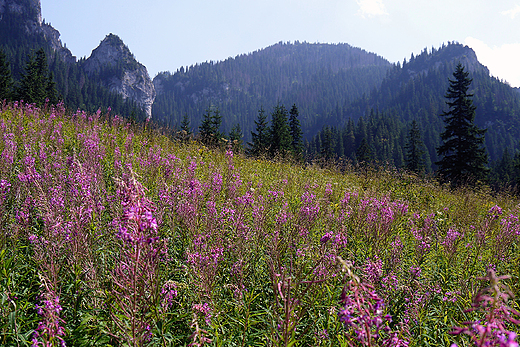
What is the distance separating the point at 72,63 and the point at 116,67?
2687cm

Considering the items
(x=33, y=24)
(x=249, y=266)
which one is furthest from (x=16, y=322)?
(x=33, y=24)

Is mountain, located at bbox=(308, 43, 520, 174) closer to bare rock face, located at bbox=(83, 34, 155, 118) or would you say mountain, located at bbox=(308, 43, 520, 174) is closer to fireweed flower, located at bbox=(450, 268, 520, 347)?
fireweed flower, located at bbox=(450, 268, 520, 347)

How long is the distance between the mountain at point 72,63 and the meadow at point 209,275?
370ft

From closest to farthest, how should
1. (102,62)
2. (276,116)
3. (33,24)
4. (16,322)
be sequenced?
(16,322) < (276,116) < (33,24) < (102,62)

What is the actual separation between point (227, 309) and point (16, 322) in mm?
1809

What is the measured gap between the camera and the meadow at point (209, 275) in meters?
1.44

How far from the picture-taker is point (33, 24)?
158m

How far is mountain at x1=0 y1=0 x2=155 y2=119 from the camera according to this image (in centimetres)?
12738

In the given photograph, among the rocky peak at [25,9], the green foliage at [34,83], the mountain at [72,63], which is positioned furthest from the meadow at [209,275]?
the rocky peak at [25,9]

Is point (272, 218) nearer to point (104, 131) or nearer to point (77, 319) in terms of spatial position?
point (77, 319)

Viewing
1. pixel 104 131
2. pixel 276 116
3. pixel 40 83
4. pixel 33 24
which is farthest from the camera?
pixel 33 24

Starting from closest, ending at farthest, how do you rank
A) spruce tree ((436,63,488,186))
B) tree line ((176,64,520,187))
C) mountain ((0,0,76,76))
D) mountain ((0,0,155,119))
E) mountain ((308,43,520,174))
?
tree line ((176,64,520,187)), spruce tree ((436,63,488,186)), mountain ((308,43,520,174)), mountain ((0,0,155,119)), mountain ((0,0,76,76))

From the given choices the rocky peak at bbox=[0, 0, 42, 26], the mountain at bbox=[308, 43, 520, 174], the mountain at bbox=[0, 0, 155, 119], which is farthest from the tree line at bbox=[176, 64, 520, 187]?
the rocky peak at bbox=[0, 0, 42, 26]

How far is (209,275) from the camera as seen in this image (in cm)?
244
